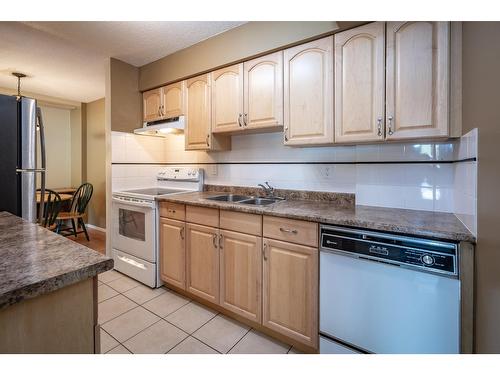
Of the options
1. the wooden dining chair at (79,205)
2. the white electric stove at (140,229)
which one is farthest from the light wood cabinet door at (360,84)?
the wooden dining chair at (79,205)

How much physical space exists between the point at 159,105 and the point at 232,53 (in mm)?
1058

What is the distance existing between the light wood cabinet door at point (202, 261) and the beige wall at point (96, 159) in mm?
3035

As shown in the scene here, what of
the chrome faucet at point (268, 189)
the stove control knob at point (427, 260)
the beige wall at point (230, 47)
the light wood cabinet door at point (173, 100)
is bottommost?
the stove control knob at point (427, 260)

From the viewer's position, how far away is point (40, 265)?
0.64 meters

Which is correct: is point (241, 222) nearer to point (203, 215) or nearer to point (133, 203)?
point (203, 215)

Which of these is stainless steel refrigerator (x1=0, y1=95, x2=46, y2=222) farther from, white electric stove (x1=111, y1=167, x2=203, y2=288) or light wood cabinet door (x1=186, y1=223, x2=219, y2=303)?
light wood cabinet door (x1=186, y1=223, x2=219, y2=303)

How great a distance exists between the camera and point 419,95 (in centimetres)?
139

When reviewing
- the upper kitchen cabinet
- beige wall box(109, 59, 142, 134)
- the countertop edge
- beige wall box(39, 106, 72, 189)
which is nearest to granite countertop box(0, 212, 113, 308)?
the countertop edge

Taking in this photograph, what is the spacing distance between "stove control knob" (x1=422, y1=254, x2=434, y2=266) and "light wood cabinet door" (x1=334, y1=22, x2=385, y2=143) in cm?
72

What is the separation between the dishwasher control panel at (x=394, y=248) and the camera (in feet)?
3.65

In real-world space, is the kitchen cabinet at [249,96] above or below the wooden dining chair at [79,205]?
above

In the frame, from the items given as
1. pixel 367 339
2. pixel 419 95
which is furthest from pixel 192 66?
pixel 367 339

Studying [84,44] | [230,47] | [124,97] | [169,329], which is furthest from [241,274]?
[84,44]

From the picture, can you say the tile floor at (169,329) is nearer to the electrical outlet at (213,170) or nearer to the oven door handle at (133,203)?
the oven door handle at (133,203)
